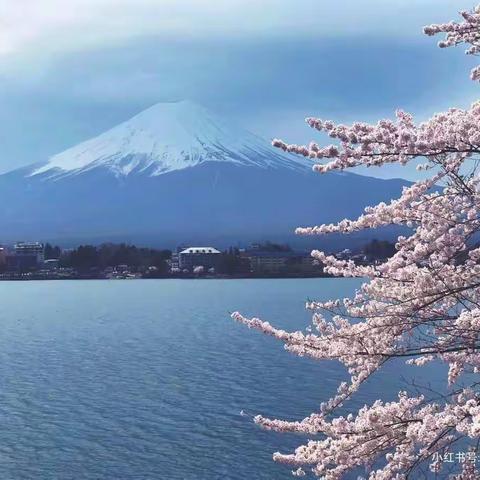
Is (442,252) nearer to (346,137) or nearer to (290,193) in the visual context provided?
(346,137)

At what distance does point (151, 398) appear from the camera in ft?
55.7

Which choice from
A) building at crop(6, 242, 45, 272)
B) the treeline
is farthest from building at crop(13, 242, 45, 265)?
the treeline

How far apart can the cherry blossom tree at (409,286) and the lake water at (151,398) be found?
7786mm

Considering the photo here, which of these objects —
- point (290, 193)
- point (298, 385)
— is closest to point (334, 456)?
point (298, 385)

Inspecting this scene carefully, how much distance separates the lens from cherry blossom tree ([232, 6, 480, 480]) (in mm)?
3199

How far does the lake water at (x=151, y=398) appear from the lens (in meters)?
12.1

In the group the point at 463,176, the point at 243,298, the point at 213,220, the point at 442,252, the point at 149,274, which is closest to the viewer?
the point at 442,252

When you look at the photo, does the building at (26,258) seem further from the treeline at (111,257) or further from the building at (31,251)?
the treeline at (111,257)

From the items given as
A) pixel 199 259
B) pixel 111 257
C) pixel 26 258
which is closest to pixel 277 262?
pixel 199 259

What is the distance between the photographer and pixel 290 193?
635 feet

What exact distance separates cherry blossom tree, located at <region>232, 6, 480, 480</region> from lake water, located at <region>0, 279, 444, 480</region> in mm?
7786

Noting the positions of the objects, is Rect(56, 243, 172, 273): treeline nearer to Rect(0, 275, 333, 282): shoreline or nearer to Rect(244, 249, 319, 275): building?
Rect(0, 275, 333, 282): shoreline

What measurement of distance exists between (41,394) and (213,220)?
16074cm

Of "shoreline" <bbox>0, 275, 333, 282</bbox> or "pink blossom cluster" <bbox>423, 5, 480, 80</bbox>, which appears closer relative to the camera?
"pink blossom cluster" <bbox>423, 5, 480, 80</bbox>
